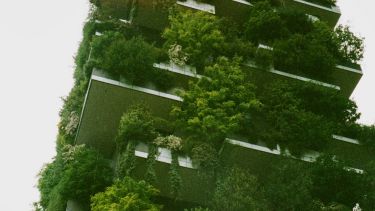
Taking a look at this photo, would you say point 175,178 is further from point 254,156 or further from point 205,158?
point 254,156

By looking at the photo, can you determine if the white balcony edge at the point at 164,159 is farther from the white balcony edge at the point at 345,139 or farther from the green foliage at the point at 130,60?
the white balcony edge at the point at 345,139

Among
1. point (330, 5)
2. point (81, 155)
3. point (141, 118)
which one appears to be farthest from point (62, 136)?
point (330, 5)

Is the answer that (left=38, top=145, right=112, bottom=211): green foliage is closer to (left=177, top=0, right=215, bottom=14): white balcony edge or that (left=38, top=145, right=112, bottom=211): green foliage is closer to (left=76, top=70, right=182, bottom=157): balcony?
(left=76, top=70, right=182, bottom=157): balcony

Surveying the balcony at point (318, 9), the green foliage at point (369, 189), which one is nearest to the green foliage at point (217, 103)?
the green foliage at point (369, 189)

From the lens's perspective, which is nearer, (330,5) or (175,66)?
(175,66)

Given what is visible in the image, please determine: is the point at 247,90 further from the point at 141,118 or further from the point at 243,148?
the point at 141,118
